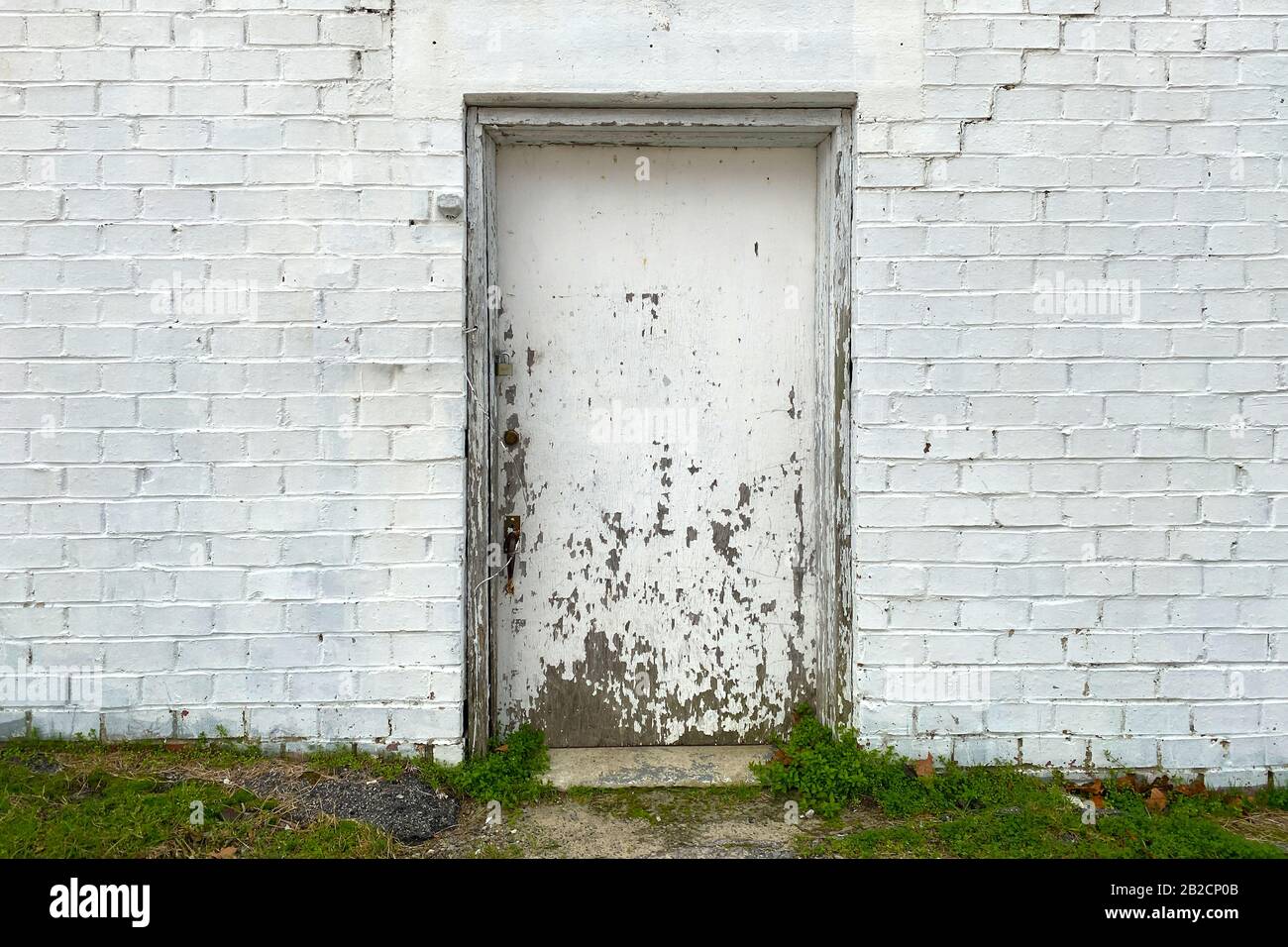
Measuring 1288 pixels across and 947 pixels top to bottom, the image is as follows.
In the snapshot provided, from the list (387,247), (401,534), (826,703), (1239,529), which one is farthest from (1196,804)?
(387,247)

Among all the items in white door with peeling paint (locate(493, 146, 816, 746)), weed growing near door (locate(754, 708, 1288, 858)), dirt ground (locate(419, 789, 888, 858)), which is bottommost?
dirt ground (locate(419, 789, 888, 858))

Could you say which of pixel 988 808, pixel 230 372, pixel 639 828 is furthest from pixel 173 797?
pixel 988 808

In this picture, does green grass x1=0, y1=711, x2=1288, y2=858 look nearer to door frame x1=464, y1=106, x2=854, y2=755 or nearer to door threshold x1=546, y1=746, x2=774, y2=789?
door threshold x1=546, y1=746, x2=774, y2=789

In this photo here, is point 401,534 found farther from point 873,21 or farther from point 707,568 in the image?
point 873,21

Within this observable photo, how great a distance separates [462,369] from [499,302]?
1.32 ft

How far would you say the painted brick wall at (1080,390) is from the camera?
3479 millimetres

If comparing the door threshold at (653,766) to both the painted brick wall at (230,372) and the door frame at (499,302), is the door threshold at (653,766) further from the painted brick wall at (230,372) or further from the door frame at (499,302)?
the painted brick wall at (230,372)

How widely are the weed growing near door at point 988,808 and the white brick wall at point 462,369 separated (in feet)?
0.45

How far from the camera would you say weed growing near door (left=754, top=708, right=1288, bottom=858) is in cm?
317

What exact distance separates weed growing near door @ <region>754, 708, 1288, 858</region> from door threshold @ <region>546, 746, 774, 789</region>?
5.4 inches

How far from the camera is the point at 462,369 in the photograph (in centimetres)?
350

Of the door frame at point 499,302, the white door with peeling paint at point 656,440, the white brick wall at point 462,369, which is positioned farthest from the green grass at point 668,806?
the white door with peeling paint at point 656,440

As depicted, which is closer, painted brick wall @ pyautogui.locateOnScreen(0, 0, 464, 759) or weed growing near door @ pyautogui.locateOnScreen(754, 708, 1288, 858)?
weed growing near door @ pyautogui.locateOnScreen(754, 708, 1288, 858)

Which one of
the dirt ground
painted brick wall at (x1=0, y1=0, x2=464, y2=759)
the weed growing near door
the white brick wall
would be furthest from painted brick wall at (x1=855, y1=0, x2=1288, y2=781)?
painted brick wall at (x1=0, y1=0, x2=464, y2=759)
